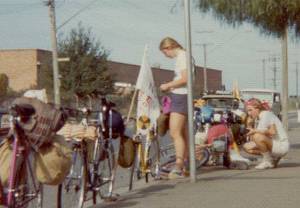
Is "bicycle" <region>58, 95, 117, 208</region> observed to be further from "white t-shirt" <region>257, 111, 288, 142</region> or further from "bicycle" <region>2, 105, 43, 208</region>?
"white t-shirt" <region>257, 111, 288, 142</region>

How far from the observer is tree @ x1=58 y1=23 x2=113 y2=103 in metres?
60.5

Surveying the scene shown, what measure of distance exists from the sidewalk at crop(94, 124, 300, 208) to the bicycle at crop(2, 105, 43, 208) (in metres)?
1.75

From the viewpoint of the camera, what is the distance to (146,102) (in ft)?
38.2

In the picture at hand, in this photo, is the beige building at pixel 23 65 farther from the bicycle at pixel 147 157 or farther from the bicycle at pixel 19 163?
the bicycle at pixel 19 163

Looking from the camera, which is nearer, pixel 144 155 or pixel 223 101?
pixel 144 155

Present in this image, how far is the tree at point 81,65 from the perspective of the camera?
6047 centimetres

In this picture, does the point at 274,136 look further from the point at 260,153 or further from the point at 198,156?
the point at 198,156

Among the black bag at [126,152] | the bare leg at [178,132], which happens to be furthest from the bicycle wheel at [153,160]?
the black bag at [126,152]

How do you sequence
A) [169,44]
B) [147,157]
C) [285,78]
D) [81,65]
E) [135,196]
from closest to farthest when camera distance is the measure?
1. [135,196]
2. [169,44]
3. [147,157]
4. [285,78]
5. [81,65]

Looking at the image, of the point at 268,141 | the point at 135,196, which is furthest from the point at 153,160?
the point at 268,141

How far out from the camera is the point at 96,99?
9414 millimetres

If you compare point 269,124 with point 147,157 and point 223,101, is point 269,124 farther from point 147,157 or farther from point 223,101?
point 223,101

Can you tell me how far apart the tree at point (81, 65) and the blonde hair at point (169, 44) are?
1906 inches

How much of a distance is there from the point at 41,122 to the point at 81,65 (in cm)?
5400
